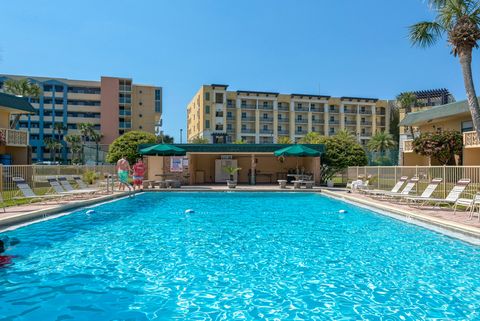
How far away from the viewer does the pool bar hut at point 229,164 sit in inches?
985

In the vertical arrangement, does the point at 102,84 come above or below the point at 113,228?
above

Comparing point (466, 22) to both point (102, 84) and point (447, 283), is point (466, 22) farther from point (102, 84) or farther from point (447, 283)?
point (102, 84)

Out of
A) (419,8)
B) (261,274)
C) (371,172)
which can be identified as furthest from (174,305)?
(371,172)

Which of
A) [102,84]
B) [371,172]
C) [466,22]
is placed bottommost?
[371,172]

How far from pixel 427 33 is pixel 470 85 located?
2.62m

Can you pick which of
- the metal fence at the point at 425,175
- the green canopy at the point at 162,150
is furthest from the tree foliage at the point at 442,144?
the green canopy at the point at 162,150

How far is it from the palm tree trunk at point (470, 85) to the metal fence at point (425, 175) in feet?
5.29

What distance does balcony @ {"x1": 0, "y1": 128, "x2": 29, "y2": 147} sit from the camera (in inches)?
899

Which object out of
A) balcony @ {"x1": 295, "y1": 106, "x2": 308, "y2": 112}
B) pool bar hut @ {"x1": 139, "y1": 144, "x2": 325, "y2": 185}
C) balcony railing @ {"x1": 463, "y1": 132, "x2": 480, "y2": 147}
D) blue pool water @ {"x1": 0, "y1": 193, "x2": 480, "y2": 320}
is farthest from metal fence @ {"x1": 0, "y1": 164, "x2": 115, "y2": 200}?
balcony @ {"x1": 295, "y1": 106, "x2": 308, "y2": 112}

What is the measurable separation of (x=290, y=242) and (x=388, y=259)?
2.14m

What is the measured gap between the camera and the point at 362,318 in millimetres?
4242

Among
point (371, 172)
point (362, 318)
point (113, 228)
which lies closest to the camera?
point (362, 318)

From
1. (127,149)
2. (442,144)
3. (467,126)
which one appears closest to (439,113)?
(467,126)

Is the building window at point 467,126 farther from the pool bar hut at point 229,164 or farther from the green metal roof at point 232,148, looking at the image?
the pool bar hut at point 229,164
